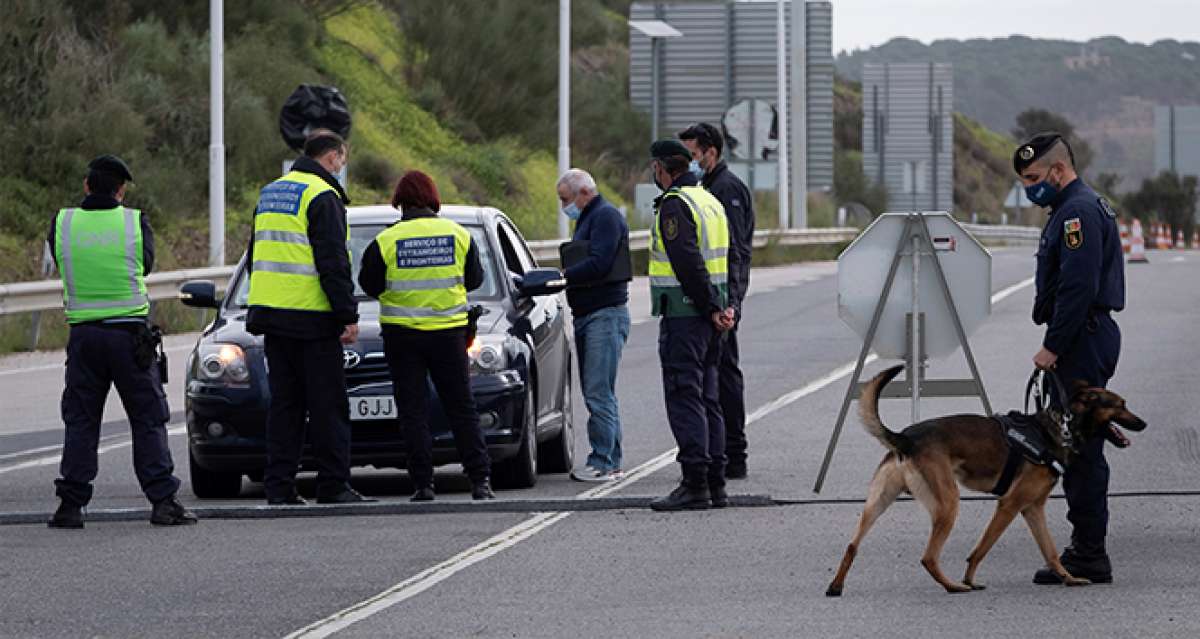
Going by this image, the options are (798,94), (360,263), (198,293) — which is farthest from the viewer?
(798,94)

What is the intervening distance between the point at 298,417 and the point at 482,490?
3.34ft

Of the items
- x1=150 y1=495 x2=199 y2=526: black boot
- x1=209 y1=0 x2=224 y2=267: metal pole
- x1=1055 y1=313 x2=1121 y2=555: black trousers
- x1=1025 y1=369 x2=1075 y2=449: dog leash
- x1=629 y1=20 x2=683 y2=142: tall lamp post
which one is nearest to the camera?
x1=1025 y1=369 x2=1075 y2=449: dog leash

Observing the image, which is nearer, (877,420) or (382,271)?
(877,420)

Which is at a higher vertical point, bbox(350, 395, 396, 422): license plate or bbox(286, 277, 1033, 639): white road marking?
bbox(350, 395, 396, 422): license plate

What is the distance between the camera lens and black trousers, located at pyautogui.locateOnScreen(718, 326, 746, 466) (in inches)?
533

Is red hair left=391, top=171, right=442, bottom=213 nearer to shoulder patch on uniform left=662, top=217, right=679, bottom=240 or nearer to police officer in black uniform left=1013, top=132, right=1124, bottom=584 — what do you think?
shoulder patch on uniform left=662, top=217, right=679, bottom=240

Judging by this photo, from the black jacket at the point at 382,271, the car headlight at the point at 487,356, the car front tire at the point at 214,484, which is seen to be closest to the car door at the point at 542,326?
the car headlight at the point at 487,356

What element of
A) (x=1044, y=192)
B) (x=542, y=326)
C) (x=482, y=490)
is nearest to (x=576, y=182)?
(x=542, y=326)

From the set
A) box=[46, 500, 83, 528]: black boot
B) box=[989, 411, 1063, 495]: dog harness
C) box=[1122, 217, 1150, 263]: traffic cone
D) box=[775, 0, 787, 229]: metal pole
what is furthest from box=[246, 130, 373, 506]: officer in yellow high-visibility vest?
box=[775, 0, 787, 229]: metal pole

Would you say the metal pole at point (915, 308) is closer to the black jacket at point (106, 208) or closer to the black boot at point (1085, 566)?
the black boot at point (1085, 566)

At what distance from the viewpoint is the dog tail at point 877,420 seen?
9438 millimetres

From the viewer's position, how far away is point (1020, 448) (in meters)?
9.52

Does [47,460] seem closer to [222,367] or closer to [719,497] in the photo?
[222,367]

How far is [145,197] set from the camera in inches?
1291
